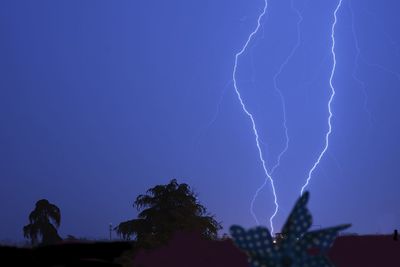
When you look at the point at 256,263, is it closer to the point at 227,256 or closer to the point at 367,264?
the point at 227,256

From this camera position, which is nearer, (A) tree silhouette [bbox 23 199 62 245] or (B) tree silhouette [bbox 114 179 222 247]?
(B) tree silhouette [bbox 114 179 222 247]

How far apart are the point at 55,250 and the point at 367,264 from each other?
765 cm

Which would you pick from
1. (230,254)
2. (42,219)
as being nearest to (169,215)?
(230,254)

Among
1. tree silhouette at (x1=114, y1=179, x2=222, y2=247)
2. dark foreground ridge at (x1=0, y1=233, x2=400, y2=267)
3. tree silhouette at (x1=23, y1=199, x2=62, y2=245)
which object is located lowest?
dark foreground ridge at (x1=0, y1=233, x2=400, y2=267)

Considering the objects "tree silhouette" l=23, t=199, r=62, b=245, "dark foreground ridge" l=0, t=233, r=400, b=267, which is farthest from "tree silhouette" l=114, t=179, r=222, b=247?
"tree silhouette" l=23, t=199, r=62, b=245

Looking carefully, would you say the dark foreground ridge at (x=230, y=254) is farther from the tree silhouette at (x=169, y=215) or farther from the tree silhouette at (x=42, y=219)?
the tree silhouette at (x=42, y=219)

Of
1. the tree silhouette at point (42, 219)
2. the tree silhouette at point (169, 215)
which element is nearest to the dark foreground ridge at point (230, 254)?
the tree silhouette at point (169, 215)

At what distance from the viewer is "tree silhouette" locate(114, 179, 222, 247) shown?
14523 millimetres

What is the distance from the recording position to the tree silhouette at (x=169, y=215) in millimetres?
14523

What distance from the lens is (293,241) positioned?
369cm

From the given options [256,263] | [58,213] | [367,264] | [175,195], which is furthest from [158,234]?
[256,263]

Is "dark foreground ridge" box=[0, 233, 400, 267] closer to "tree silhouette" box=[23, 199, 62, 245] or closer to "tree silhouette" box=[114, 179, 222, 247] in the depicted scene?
"tree silhouette" box=[114, 179, 222, 247]

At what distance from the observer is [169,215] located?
14.9m

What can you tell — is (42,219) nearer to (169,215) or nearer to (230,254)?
(169,215)
